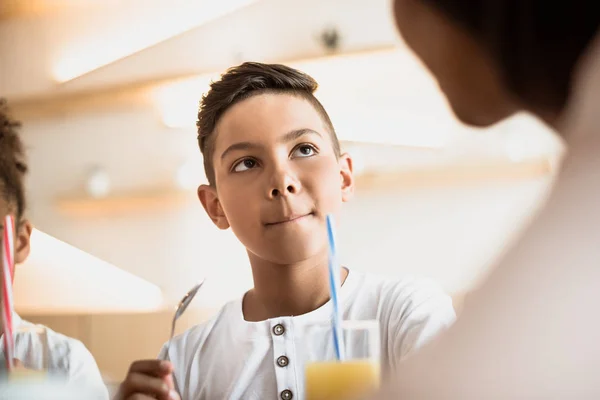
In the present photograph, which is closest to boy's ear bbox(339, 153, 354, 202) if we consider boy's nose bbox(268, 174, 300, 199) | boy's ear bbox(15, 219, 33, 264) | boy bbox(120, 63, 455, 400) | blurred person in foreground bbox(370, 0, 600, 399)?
boy bbox(120, 63, 455, 400)

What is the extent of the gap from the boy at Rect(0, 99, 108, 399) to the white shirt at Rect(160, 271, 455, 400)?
116 millimetres

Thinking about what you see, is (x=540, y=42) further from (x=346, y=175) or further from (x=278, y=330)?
(x=346, y=175)

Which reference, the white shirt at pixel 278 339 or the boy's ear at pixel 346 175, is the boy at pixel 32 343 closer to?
the white shirt at pixel 278 339

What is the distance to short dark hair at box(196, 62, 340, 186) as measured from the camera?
86cm

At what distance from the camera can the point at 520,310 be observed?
21 cm

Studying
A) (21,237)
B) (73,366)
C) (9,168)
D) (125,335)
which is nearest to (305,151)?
(73,366)

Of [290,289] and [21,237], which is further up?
[21,237]

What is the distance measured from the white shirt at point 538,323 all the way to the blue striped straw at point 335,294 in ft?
1.01

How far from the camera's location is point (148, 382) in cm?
58

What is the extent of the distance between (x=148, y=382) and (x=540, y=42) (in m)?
0.44

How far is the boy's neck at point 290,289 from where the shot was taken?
82 cm

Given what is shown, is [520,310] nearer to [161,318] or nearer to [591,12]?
[591,12]

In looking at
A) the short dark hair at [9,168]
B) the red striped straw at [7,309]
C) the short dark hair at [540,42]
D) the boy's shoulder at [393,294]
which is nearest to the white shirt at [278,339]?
the boy's shoulder at [393,294]

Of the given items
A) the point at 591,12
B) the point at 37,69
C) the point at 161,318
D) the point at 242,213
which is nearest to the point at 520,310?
the point at 591,12
